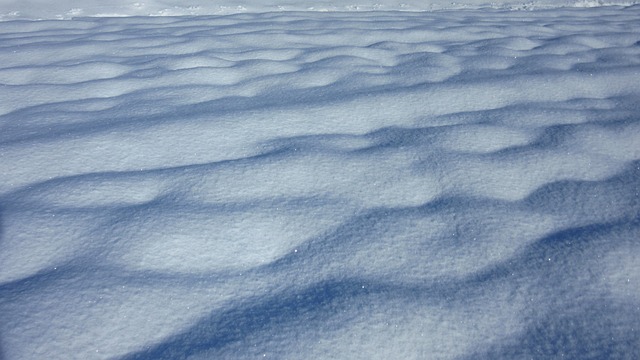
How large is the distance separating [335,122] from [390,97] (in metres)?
0.28

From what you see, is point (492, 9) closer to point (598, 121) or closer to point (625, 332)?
point (598, 121)

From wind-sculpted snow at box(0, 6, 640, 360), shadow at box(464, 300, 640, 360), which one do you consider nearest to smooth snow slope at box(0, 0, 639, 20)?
wind-sculpted snow at box(0, 6, 640, 360)

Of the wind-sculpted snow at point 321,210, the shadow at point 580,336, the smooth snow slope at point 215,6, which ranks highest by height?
the smooth snow slope at point 215,6

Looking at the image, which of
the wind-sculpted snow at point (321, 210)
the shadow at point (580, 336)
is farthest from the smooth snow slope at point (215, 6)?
the shadow at point (580, 336)

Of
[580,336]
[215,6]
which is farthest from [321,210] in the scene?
[215,6]

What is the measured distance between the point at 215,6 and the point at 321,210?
113 inches

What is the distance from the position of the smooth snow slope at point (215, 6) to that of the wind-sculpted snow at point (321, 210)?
4.82 feet

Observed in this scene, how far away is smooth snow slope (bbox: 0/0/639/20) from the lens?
315 centimetres

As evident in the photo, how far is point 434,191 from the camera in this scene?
3.60 feet

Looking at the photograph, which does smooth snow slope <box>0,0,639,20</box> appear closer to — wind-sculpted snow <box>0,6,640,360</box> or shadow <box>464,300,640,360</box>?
wind-sculpted snow <box>0,6,640,360</box>

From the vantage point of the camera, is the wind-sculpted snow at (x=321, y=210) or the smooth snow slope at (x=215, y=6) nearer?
the wind-sculpted snow at (x=321, y=210)

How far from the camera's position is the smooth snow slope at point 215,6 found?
315 cm

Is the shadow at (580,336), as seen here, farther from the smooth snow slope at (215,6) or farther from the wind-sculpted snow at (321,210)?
the smooth snow slope at (215,6)

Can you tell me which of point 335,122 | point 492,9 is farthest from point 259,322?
point 492,9
